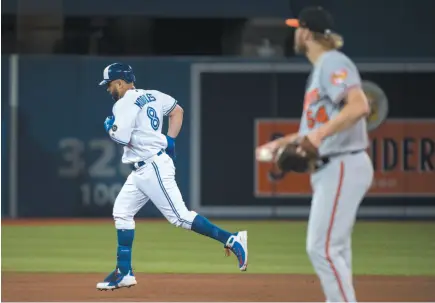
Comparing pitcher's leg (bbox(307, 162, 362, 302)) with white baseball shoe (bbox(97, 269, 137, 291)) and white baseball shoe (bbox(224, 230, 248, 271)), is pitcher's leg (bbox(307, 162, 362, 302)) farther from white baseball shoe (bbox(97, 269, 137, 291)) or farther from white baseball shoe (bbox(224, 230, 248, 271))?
white baseball shoe (bbox(224, 230, 248, 271))

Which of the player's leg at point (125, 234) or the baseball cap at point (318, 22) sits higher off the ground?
the baseball cap at point (318, 22)

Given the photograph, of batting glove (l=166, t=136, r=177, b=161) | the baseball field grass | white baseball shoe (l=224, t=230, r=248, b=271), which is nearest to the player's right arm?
batting glove (l=166, t=136, r=177, b=161)

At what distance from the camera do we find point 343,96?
561cm

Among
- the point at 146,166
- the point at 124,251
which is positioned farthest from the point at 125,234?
the point at 146,166

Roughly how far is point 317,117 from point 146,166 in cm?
296

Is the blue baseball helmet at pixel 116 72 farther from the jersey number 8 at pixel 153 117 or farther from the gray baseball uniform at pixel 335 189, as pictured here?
the gray baseball uniform at pixel 335 189

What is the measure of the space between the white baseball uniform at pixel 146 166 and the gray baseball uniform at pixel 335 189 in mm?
2823

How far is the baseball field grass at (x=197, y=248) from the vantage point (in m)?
10.1

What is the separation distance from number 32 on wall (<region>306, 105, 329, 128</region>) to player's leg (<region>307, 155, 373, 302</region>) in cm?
22

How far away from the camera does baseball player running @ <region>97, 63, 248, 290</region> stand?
326 inches

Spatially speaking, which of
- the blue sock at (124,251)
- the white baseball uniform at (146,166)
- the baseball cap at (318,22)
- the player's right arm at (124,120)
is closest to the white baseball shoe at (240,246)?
the white baseball uniform at (146,166)

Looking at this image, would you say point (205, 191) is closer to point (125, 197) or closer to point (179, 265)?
point (179, 265)

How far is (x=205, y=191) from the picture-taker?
632 inches

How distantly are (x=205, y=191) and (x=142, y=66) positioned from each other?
1988 millimetres
